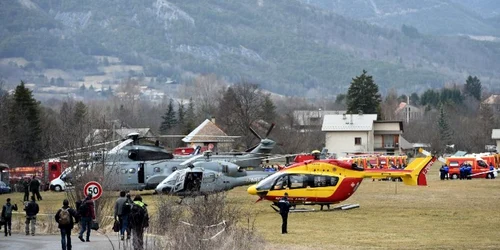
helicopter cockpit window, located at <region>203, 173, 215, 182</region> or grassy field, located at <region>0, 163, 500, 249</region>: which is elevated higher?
helicopter cockpit window, located at <region>203, 173, 215, 182</region>

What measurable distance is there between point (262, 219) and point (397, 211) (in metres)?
5.38

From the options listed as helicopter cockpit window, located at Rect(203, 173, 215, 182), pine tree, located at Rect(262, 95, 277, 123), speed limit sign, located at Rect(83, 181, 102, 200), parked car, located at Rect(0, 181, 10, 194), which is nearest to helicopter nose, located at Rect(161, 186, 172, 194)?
helicopter cockpit window, located at Rect(203, 173, 215, 182)

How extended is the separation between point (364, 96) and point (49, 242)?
Answer: 91.0 meters

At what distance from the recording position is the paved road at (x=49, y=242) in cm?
2851

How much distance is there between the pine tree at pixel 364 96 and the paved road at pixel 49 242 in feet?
285

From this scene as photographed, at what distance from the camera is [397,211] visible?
3966cm

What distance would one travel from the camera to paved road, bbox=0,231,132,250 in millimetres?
28508

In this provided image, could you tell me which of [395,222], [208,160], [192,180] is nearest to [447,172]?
[208,160]

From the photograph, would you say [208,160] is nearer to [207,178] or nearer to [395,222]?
[207,178]

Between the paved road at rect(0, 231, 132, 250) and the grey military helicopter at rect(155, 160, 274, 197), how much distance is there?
9.87 metres

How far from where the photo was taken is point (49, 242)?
30.2m

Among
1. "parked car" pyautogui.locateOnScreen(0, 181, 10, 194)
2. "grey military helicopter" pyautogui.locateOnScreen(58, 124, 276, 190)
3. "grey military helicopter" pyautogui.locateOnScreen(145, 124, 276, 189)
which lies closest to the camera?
"grey military helicopter" pyautogui.locateOnScreen(58, 124, 276, 190)

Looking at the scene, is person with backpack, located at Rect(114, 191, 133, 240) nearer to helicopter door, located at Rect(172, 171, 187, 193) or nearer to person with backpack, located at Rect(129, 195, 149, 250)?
person with backpack, located at Rect(129, 195, 149, 250)

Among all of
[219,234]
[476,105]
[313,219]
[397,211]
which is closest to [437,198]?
[397,211]
